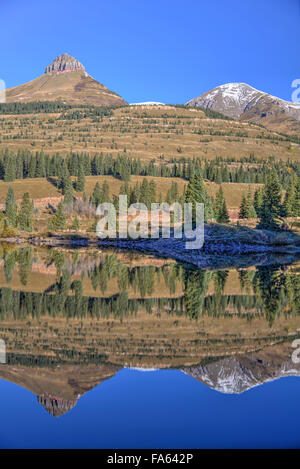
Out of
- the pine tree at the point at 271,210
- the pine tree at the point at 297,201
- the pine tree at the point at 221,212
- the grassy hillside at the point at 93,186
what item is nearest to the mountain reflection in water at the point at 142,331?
the pine tree at the point at 271,210

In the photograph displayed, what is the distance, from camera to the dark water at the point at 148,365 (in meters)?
6.05

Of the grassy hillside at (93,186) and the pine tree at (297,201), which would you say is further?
the grassy hillside at (93,186)

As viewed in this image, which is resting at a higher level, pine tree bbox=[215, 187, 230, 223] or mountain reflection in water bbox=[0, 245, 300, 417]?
pine tree bbox=[215, 187, 230, 223]

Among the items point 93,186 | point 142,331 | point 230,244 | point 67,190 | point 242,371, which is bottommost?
point 230,244

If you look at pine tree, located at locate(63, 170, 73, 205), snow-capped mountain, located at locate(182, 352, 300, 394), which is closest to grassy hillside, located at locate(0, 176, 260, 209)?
pine tree, located at locate(63, 170, 73, 205)

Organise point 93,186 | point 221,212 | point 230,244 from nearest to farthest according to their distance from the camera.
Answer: point 230,244, point 221,212, point 93,186

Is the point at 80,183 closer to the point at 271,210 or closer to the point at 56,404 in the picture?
the point at 271,210

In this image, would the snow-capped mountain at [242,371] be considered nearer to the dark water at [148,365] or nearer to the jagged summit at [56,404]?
the dark water at [148,365]

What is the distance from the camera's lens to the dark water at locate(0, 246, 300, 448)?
238 inches

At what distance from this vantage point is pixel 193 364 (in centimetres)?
898

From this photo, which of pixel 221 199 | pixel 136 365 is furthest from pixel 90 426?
pixel 221 199

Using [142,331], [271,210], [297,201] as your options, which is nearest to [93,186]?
[297,201]

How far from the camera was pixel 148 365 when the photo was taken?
8.88 metres

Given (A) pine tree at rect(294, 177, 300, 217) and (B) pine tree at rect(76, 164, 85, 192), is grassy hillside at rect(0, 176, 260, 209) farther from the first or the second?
(A) pine tree at rect(294, 177, 300, 217)
